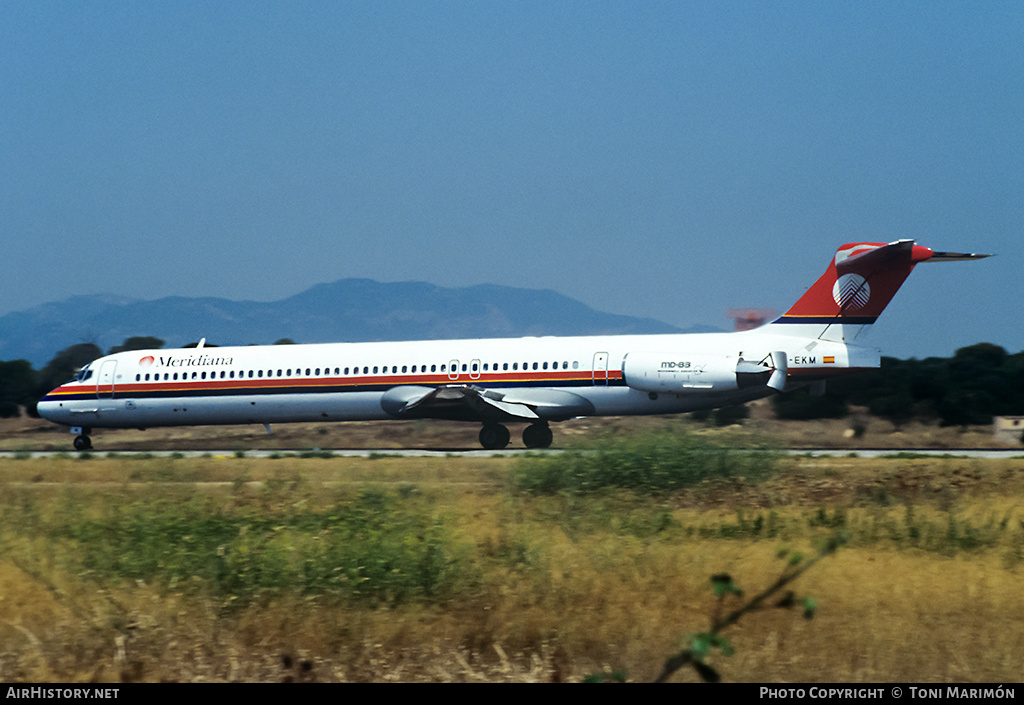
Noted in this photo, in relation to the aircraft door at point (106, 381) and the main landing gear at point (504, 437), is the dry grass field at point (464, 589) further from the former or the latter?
the aircraft door at point (106, 381)

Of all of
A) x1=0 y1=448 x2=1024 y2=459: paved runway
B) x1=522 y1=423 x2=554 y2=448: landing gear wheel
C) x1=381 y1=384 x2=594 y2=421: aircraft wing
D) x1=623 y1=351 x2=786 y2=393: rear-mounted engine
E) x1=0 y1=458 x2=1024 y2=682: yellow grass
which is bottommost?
x1=0 y1=458 x2=1024 y2=682: yellow grass

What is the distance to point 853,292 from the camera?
2717cm

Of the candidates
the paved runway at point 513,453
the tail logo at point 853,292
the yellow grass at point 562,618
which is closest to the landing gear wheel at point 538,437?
the paved runway at point 513,453

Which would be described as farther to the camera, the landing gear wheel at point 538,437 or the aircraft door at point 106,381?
the aircraft door at point 106,381

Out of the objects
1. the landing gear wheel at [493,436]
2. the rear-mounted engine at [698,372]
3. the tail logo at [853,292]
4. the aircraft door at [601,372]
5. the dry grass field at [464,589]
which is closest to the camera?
the dry grass field at [464,589]

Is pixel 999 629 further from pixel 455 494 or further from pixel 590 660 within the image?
pixel 455 494

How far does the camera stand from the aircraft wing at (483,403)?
28672mm

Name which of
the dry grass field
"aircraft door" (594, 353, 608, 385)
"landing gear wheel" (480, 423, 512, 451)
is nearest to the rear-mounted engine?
"aircraft door" (594, 353, 608, 385)

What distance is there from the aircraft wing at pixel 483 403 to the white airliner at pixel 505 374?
0.11 ft

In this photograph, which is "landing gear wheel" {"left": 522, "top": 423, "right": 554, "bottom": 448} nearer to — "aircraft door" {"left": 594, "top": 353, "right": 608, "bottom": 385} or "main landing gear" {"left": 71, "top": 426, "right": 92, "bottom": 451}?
"aircraft door" {"left": 594, "top": 353, "right": 608, "bottom": 385}

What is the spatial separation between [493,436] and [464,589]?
2050 centimetres

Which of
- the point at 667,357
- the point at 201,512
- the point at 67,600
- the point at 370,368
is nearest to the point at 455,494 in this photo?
the point at 201,512

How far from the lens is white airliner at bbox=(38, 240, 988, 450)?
2719cm

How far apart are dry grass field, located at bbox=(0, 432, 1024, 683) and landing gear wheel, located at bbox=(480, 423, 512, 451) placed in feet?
50.8
